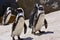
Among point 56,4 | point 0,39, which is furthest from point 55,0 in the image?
point 0,39

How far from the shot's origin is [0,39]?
6859mm

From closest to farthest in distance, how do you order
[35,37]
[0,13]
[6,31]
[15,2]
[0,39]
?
[35,37]
[0,39]
[6,31]
[15,2]
[0,13]

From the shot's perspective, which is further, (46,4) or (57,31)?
(46,4)

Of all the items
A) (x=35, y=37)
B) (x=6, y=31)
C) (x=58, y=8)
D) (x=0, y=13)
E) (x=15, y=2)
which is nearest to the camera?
(x=35, y=37)

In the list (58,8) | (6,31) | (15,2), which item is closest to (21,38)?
(6,31)

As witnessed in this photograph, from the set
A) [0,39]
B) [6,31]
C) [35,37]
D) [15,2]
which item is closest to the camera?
[35,37]

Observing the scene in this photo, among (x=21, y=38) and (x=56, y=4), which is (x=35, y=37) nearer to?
(x=21, y=38)

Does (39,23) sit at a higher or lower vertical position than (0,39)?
higher

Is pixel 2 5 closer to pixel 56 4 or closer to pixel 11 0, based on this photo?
pixel 11 0

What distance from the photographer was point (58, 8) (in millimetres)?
11500

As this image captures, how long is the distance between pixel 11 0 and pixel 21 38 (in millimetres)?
7321

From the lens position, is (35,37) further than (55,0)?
No

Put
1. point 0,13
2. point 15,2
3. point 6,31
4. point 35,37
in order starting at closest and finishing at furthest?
point 35,37 → point 6,31 → point 15,2 → point 0,13

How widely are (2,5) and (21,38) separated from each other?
7.84 m
